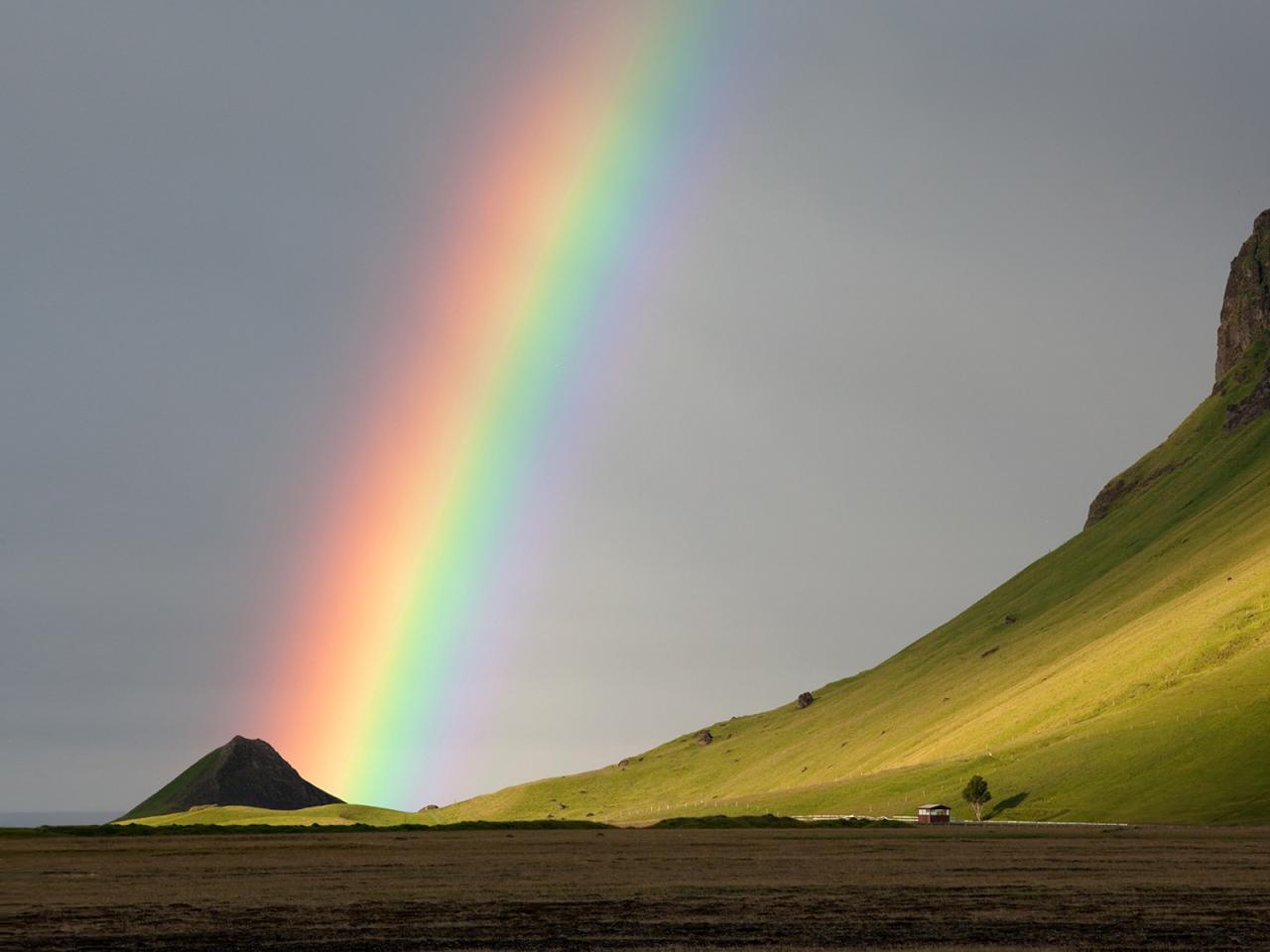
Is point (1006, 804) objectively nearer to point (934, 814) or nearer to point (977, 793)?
point (977, 793)

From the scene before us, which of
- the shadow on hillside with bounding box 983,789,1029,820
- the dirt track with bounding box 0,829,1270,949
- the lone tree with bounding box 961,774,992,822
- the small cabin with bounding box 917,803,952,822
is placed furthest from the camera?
the shadow on hillside with bounding box 983,789,1029,820

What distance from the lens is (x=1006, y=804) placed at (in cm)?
17862

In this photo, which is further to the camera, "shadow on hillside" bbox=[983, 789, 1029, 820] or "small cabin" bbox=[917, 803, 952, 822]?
"shadow on hillside" bbox=[983, 789, 1029, 820]

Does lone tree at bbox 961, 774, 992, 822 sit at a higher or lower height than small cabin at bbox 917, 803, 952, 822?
higher

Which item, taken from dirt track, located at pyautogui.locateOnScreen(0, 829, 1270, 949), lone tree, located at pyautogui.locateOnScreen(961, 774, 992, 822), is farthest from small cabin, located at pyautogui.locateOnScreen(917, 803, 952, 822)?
dirt track, located at pyautogui.locateOnScreen(0, 829, 1270, 949)

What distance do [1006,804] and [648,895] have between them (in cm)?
13366

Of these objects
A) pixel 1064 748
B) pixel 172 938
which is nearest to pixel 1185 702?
pixel 1064 748

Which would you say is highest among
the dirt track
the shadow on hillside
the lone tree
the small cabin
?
the lone tree

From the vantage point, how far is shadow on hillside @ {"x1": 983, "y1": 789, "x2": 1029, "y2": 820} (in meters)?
176

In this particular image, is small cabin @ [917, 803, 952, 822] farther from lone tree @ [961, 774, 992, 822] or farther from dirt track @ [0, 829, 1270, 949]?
dirt track @ [0, 829, 1270, 949]

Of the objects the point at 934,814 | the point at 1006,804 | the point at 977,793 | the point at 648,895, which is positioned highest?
the point at 977,793

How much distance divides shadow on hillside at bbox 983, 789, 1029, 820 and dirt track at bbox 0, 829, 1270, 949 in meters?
74.6

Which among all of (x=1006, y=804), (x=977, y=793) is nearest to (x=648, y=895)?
(x=977, y=793)

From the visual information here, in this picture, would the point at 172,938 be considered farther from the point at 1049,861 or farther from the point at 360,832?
the point at 360,832
